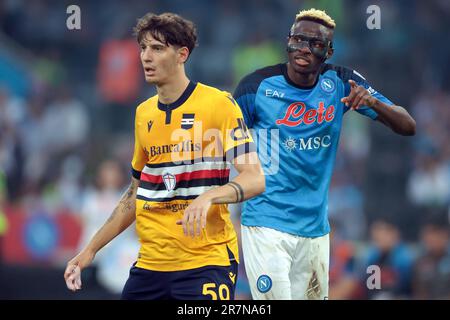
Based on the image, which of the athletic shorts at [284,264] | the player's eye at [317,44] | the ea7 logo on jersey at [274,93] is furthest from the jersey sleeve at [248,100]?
the athletic shorts at [284,264]

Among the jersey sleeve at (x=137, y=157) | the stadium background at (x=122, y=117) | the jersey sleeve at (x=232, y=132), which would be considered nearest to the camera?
the jersey sleeve at (x=232, y=132)

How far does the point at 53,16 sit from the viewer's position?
794 inches

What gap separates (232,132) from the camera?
22.3 feet

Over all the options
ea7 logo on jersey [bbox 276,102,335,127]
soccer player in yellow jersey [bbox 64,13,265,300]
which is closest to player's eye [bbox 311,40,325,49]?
ea7 logo on jersey [bbox 276,102,335,127]

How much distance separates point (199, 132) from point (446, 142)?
33.3 ft

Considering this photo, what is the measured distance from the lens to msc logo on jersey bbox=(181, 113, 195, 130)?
696 centimetres

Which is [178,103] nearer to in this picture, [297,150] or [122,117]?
[297,150]

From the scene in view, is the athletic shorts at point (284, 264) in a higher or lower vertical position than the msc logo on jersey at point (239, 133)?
lower

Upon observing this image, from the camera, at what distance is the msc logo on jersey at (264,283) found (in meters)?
8.12

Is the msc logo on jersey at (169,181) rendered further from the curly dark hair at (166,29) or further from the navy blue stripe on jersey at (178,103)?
the curly dark hair at (166,29)

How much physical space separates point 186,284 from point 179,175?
0.73 meters

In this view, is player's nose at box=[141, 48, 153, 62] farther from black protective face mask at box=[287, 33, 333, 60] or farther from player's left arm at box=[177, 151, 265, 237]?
black protective face mask at box=[287, 33, 333, 60]

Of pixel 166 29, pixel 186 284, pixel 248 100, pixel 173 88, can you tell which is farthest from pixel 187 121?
pixel 248 100
